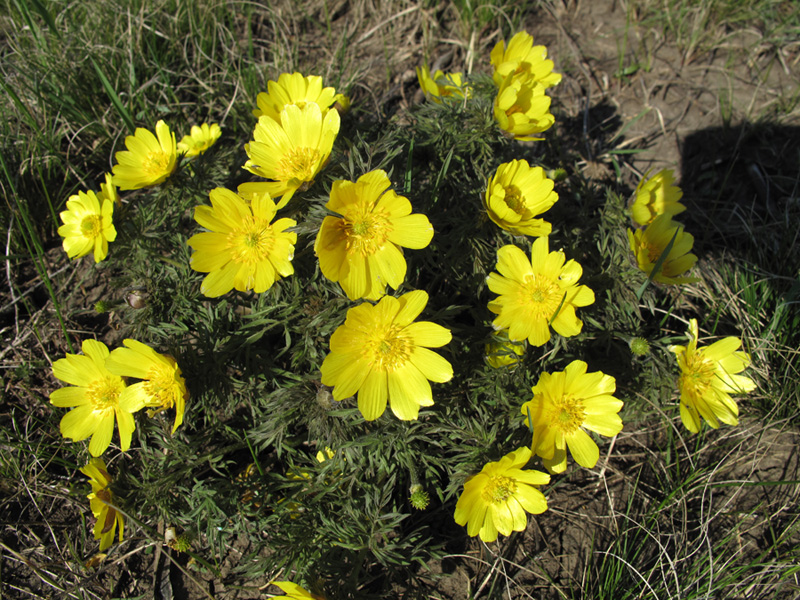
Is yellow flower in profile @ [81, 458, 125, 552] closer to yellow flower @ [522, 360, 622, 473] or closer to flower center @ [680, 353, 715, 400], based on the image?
yellow flower @ [522, 360, 622, 473]

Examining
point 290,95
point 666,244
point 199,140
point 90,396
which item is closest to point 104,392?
point 90,396

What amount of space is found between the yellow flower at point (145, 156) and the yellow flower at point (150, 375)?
885mm

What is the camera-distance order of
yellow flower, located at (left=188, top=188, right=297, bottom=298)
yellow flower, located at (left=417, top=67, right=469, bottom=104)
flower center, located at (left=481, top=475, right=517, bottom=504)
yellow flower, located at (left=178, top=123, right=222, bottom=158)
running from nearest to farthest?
yellow flower, located at (left=188, top=188, right=297, bottom=298), flower center, located at (left=481, top=475, right=517, bottom=504), yellow flower, located at (left=417, top=67, right=469, bottom=104), yellow flower, located at (left=178, top=123, right=222, bottom=158)

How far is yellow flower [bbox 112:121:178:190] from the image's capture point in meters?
2.61

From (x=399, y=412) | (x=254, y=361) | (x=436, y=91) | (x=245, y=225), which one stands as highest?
(x=436, y=91)

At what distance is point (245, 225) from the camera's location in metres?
2.18

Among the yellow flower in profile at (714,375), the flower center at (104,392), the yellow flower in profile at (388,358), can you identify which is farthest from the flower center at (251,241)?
the yellow flower in profile at (714,375)

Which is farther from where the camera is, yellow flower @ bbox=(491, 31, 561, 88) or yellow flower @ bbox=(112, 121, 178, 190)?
yellow flower @ bbox=(491, 31, 561, 88)

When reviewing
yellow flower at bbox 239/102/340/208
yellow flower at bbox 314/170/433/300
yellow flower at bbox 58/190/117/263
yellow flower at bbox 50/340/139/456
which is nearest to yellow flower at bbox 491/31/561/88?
yellow flower at bbox 239/102/340/208

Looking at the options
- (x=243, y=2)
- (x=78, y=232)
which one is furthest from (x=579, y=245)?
(x=243, y=2)

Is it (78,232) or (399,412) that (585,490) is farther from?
(78,232)

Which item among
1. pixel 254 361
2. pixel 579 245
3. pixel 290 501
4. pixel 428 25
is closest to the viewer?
pixel 290 501

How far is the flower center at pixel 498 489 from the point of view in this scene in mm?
2215

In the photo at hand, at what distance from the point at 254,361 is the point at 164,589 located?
1148 mm
